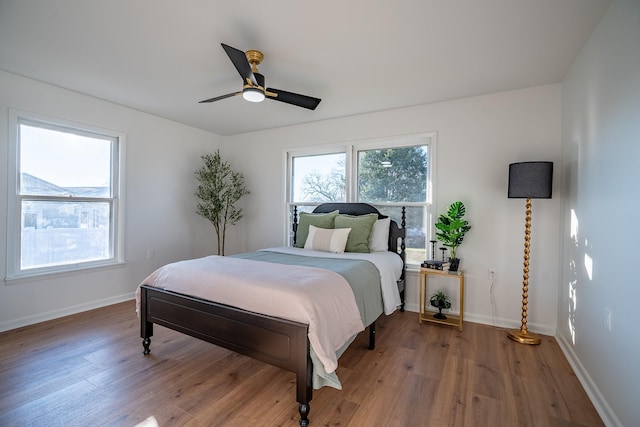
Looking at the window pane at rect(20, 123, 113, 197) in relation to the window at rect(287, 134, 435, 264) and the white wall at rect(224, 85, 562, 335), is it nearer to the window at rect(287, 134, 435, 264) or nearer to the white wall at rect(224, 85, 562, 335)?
the window at rect(287, 134, 435, 264)

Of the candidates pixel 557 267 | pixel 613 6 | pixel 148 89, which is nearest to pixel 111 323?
pixel 148 89

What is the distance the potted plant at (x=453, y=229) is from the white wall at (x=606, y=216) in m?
0.90

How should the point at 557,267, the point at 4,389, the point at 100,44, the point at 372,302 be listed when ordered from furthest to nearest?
the point at 557,267, the point at 372,302, the point at 100,44, the point at 4,389

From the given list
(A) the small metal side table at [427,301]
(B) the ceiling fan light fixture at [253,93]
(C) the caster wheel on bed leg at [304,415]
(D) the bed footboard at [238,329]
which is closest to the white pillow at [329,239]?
(A) the small metal side table at [427,301]

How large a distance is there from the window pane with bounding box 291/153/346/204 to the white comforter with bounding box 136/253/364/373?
2.08m

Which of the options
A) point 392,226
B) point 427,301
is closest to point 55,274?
point 392,226

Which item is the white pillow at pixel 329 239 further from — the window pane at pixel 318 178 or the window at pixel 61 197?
the window at pixel 61 197

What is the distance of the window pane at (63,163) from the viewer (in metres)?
3.07

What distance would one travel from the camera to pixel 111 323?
311cm

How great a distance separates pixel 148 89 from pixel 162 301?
232 cm

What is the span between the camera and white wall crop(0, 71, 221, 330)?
9.68ft

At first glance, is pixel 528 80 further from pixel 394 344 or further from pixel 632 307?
pixel 394 344

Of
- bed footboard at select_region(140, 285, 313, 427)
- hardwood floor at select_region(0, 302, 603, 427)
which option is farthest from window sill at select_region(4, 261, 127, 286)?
bed footboard at select_region(140, 285, 313, 427)

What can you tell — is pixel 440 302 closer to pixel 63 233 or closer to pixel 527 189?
pixel 527 189
